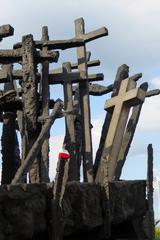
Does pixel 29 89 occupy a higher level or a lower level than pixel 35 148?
→ higher

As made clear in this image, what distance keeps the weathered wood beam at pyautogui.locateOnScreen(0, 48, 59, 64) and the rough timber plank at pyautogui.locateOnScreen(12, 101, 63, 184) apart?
26.0 inches

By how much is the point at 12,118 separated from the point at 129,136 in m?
2.17

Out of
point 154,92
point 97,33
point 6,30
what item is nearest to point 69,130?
point 97,33

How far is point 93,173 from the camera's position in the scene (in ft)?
26.5

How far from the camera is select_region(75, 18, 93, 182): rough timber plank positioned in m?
7.84

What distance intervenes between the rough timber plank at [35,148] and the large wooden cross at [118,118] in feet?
2.72

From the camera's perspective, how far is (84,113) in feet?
27.2

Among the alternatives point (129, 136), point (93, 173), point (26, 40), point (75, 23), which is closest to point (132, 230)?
point (93, 173)

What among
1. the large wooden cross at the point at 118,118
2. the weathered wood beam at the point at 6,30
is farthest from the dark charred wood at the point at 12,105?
the weathered wood beam at the point at 6,30

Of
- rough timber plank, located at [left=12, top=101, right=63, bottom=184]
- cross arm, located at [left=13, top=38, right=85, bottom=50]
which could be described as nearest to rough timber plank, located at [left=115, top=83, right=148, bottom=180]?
cross arm, located at [left=13, top=38, right=85, bottom=50]

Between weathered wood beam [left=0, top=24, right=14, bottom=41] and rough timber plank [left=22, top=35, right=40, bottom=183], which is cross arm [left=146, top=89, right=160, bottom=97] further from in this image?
weathered wood beam [left=0, top=24, right=14, bottom=41]

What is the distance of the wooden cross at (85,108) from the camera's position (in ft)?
25.7

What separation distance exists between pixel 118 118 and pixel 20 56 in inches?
63.9

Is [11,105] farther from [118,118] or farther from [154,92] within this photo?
[154,92]
